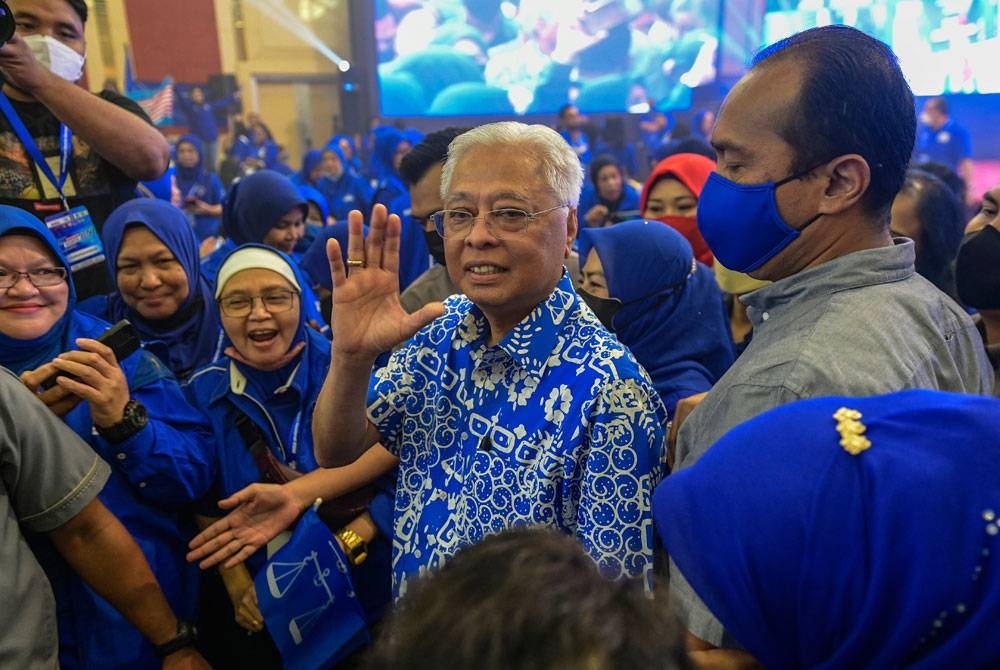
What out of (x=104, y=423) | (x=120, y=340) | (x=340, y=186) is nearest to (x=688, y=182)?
(x=120, y=340)

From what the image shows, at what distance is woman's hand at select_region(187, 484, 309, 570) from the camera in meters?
1.84

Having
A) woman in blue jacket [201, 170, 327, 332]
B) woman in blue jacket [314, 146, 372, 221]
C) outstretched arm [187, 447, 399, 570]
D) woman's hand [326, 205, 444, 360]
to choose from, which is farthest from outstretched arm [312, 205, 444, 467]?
woman in blue jacket [314, 146, 372, 221]

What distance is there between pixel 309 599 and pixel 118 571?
46cm

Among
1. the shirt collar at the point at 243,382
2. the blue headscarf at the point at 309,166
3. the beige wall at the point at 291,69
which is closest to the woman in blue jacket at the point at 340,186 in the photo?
the blue headscarf at the point at 309,166

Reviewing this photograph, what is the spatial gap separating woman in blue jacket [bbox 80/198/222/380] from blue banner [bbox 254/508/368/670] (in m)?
0.78

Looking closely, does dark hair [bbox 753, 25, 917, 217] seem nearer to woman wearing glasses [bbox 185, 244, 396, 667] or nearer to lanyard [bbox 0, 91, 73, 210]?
woman wearing glasses [bbox 185, 244, 396, 667]

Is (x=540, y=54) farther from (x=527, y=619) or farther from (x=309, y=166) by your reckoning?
(x=527, y=619)

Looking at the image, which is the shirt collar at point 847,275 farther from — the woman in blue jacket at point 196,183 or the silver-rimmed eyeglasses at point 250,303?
the woman in blue jacket at point 196,183

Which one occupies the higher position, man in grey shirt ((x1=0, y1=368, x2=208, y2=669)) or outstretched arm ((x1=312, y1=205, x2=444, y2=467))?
outstretched arm ((x1=312, y1=205, x2=444, y2=467))

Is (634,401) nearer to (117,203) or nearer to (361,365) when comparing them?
(361,365)

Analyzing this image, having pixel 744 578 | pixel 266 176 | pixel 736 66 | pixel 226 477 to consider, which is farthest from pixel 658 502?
pixel 736 66

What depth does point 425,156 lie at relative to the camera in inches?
103

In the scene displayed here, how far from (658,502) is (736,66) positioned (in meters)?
16.3

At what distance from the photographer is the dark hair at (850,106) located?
1084 mm
